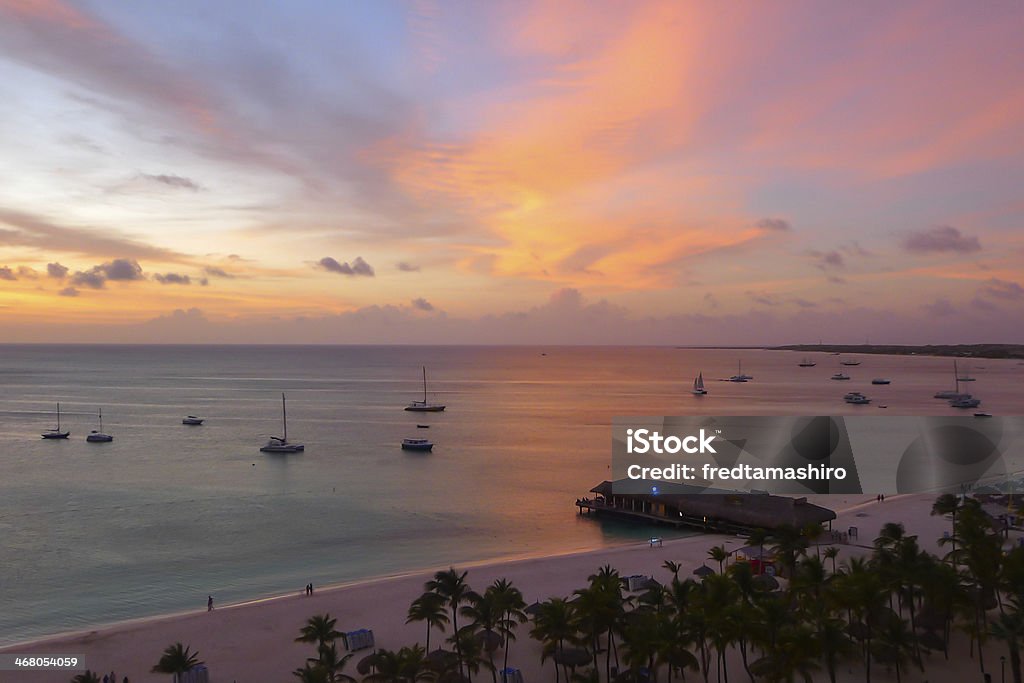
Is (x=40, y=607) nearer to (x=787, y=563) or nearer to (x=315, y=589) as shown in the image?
(x=315, y=589)

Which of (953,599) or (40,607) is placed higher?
(953,599)

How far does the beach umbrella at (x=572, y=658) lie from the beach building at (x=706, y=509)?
21910 millimetres

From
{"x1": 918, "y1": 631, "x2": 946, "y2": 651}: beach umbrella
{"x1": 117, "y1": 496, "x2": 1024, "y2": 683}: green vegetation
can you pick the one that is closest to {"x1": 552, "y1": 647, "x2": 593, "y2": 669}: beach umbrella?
{"x1": 117, "y1": 496, "x2": 1024, "y2": 683}: green vegetation

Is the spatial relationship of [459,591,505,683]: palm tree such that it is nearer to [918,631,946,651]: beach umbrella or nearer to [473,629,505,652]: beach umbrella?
[473,629,505,652]: beach umbrella

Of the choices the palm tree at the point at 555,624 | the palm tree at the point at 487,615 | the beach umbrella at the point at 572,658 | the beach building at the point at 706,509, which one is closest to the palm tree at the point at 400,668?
the palm tree at the point at 487,615

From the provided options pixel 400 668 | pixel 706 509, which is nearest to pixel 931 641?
pixel 400 668

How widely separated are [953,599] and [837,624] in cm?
501

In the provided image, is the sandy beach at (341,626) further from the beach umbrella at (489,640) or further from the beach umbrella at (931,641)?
the beach umbrella at (489,640)

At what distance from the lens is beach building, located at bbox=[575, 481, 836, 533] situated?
42000 mm

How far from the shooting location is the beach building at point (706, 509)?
138 ft

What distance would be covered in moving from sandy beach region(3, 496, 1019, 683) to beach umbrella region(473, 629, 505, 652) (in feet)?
4.17

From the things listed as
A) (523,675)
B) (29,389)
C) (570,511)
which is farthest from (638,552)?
(29,389)

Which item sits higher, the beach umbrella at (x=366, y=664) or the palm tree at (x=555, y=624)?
the palm tree at (x=555, y=624)

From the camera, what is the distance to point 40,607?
1300 inches
